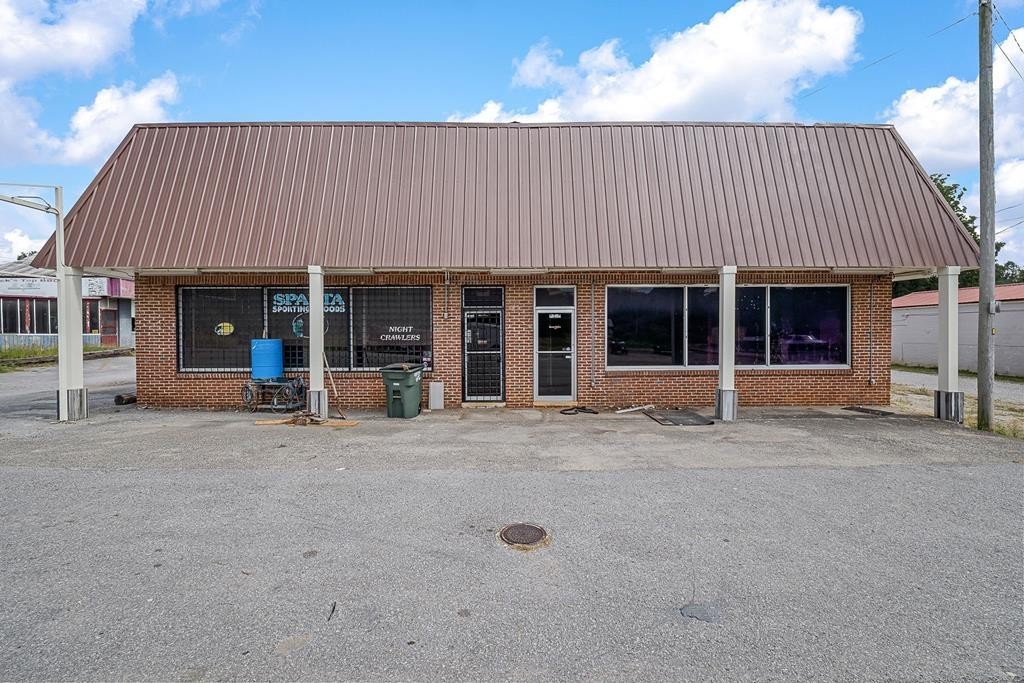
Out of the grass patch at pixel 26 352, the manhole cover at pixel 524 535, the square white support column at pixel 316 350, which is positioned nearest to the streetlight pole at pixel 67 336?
the square white support column at pixel 316 350

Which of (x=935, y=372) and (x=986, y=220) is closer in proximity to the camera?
(x=986, y=220)

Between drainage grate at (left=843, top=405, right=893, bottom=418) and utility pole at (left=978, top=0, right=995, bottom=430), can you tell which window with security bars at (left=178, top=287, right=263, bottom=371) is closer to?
drainage grate at (left=843, top=405, right=893, bottom=418)

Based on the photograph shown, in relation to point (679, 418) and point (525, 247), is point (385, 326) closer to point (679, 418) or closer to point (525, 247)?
point (525, 247)

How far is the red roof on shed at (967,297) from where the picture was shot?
20.1m

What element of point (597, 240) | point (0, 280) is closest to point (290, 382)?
point (597, 240)

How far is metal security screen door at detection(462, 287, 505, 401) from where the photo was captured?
1216 centimetres

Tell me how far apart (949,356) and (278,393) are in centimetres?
1337

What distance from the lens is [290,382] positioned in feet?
38.2

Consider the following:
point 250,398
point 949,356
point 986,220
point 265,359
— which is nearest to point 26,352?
point 250,398

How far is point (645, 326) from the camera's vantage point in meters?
12.3

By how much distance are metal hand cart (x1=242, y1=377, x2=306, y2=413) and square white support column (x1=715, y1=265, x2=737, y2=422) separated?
865 cm

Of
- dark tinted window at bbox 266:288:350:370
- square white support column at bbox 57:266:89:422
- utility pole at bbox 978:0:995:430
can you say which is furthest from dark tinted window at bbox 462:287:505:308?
utility pole at bbox 978:0:995:430

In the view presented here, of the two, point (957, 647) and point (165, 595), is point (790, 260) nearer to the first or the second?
point (957, 647)

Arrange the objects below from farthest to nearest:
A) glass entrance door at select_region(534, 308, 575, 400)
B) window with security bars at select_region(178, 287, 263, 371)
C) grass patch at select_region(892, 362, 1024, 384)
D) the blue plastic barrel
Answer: grass patch at select_region(892, 362, 1024, 384), glass entrance door at select_region(534, 308, 575, 400), window with security bars at select_region(178, 287, 263, 371), the blue plastic barrel
